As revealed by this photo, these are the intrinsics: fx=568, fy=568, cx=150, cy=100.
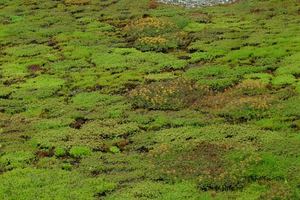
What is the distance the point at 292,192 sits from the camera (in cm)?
1938

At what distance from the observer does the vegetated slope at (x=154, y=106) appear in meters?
21.4

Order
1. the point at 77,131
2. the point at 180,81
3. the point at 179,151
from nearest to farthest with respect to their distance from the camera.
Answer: the point at 179,151, the point at 77,131, the point at 180,81

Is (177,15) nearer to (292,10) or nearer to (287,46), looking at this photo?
(292,10)

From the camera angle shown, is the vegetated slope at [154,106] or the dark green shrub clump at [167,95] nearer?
the vegetated slope at [154,106]

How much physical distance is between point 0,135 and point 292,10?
2813cm

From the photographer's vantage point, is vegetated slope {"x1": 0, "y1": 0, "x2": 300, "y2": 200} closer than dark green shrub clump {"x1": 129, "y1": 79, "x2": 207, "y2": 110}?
Yes

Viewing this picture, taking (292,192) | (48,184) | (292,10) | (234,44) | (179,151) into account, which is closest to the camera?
(292,192)

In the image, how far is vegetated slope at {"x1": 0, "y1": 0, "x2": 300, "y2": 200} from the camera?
70.2 ft

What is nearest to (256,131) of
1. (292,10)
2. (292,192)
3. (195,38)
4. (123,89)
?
(292,192)

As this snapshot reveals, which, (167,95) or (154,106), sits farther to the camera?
(167,95)

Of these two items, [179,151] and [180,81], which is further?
[180,81]

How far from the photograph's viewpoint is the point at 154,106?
29.0 metres

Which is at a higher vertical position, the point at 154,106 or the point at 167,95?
the point at 167,95

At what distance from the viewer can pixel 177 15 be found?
156ft
